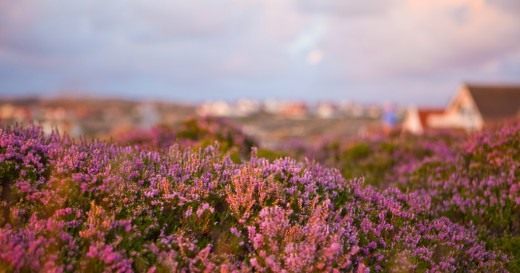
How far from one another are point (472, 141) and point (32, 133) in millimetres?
6718

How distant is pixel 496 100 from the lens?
47625 mm

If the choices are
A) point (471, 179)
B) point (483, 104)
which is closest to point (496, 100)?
point (483, 104)

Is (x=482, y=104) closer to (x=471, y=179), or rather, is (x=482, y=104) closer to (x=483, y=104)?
(x=483, y=104)

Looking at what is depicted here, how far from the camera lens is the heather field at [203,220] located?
374 cm

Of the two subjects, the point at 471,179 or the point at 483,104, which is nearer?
the point at 471,179

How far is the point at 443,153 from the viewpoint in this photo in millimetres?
9617

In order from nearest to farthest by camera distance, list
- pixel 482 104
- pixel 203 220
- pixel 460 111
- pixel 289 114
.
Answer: pixel 203 220, pixel 482 104, pixel 460 111, pixel 289 114

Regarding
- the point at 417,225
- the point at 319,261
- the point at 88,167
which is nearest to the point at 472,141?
the point at 417,225

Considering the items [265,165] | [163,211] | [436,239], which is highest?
[265,165]

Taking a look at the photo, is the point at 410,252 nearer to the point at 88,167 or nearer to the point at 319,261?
the point at 319,261

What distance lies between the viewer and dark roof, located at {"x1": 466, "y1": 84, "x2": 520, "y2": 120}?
151 feet

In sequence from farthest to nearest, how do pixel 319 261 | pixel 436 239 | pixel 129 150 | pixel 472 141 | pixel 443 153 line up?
pixel 443 153, pixel 472 141, pixel 129 150, pixel 436 239, pixel 319 261

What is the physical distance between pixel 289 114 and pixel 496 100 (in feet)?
399

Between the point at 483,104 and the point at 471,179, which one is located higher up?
the point at 483,104
